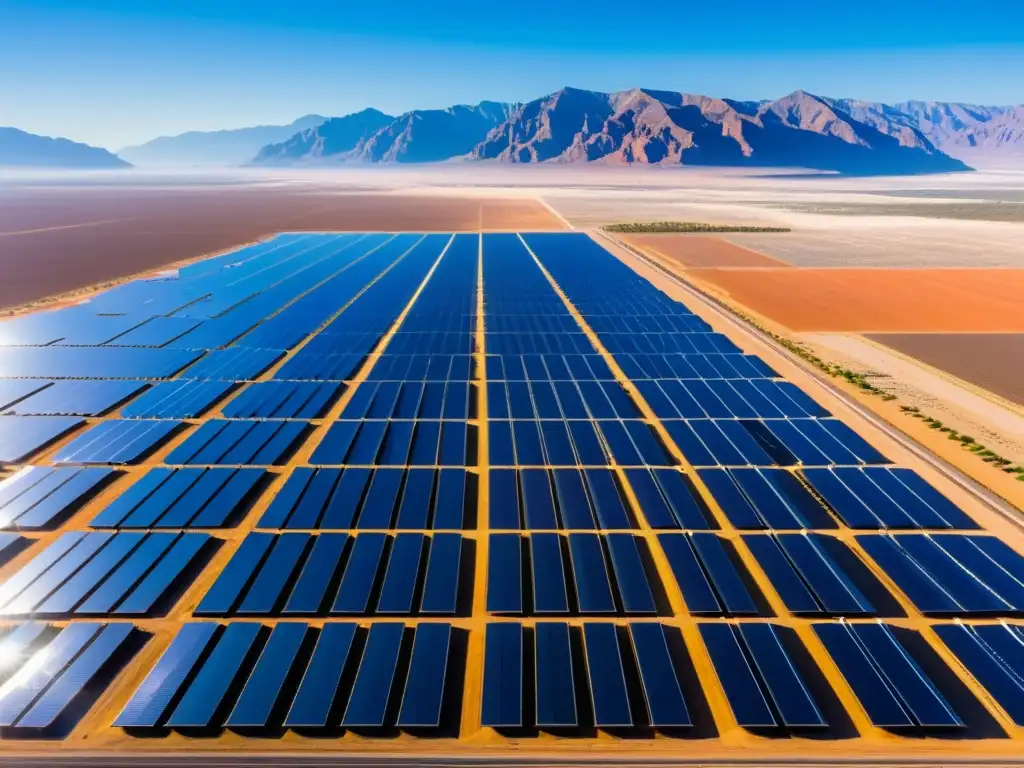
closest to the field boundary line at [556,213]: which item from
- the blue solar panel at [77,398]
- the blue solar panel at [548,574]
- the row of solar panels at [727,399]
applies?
the row of solar panels at [727,399]

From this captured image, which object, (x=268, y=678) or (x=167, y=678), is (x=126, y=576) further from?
(x=268, y=678)

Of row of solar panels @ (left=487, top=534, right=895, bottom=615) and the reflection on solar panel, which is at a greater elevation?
the reflection on solar panel

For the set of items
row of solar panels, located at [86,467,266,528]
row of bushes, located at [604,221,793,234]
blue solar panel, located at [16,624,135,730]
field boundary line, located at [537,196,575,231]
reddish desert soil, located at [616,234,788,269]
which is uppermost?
field boundary line, located at [537,196,575,231]

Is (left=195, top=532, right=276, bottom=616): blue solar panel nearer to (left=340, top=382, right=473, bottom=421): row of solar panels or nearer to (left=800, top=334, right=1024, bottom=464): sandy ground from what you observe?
(left=340, top=382, right=473, bottom=421): row of solar panels

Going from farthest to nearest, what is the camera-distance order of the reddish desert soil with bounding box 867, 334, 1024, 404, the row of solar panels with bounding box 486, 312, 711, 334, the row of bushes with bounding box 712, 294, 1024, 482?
1. the row of solar panels with bounding box 486, 312, 711, 334
2. the reddish desert soil with bounding box 867, 334, 1024, 404
3. the row of bushes with bounding box 712, 294, 1024, 482

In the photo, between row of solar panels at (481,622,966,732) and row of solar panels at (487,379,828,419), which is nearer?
row of solar panels at (481,622,966,732)

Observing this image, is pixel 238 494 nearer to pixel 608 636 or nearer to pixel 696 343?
pixel 608 636

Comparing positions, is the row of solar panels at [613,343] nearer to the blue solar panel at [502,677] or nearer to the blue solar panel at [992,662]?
the blue solar panel at [992,662]

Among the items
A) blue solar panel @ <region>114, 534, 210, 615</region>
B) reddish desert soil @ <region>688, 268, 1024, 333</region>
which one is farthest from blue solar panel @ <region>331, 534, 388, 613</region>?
reddish desert soil @ <region>688, 268, 1024, 333</region>
